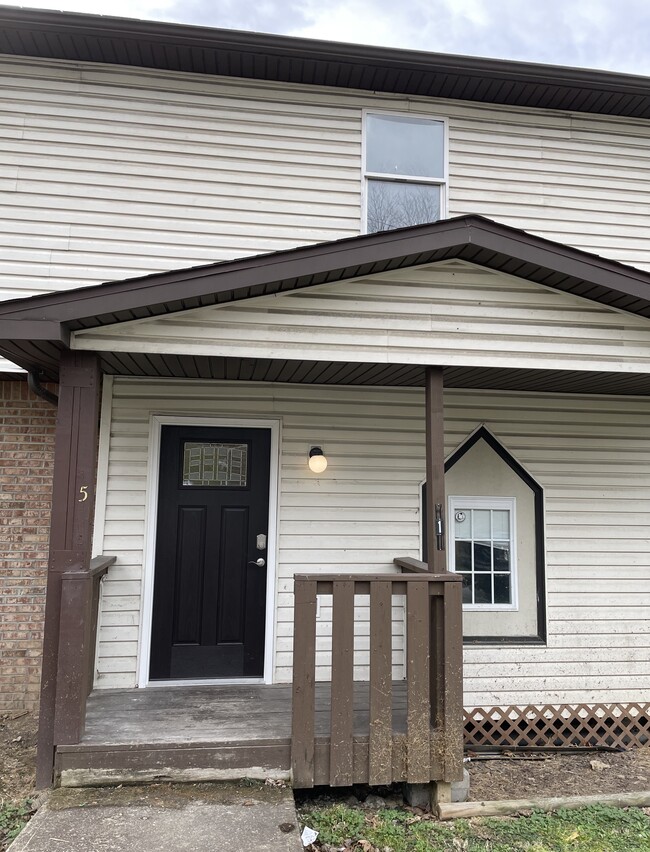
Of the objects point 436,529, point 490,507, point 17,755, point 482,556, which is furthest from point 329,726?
point 490,507

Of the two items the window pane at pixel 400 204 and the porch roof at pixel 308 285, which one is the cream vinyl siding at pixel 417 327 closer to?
the porch roof at pixel 308 285

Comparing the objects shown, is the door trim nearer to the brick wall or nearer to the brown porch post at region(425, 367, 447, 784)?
the brick wall

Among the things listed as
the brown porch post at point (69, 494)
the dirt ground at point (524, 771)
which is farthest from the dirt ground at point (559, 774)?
the brown porch post at point (69, 494)

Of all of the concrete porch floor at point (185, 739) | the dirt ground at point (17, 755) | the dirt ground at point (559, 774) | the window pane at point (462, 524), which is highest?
the window pane at point (462, 524)

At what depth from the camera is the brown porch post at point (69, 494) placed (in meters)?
3.40

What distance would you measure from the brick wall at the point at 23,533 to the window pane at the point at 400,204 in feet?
11.2

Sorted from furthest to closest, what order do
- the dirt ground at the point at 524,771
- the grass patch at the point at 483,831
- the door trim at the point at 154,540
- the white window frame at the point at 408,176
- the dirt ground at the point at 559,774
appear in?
the white window frame at the point at 408,176
the door trim at the point at 154,540
the dirt ground at the point at 559,774
the dirt ground at the point at 524,771
the grass patch at the point at 483,831

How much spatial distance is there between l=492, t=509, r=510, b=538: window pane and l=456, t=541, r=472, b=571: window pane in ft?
0.84

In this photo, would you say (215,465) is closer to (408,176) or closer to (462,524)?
(462,524)

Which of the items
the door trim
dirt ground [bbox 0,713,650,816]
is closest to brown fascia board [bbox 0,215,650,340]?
the door trim

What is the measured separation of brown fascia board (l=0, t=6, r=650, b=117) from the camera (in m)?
4.91

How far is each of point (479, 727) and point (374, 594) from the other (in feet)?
6.38

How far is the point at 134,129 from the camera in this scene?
206 inches

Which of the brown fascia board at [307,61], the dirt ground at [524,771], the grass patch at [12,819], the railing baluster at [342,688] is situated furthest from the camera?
the brown fascia board at [307,61]
